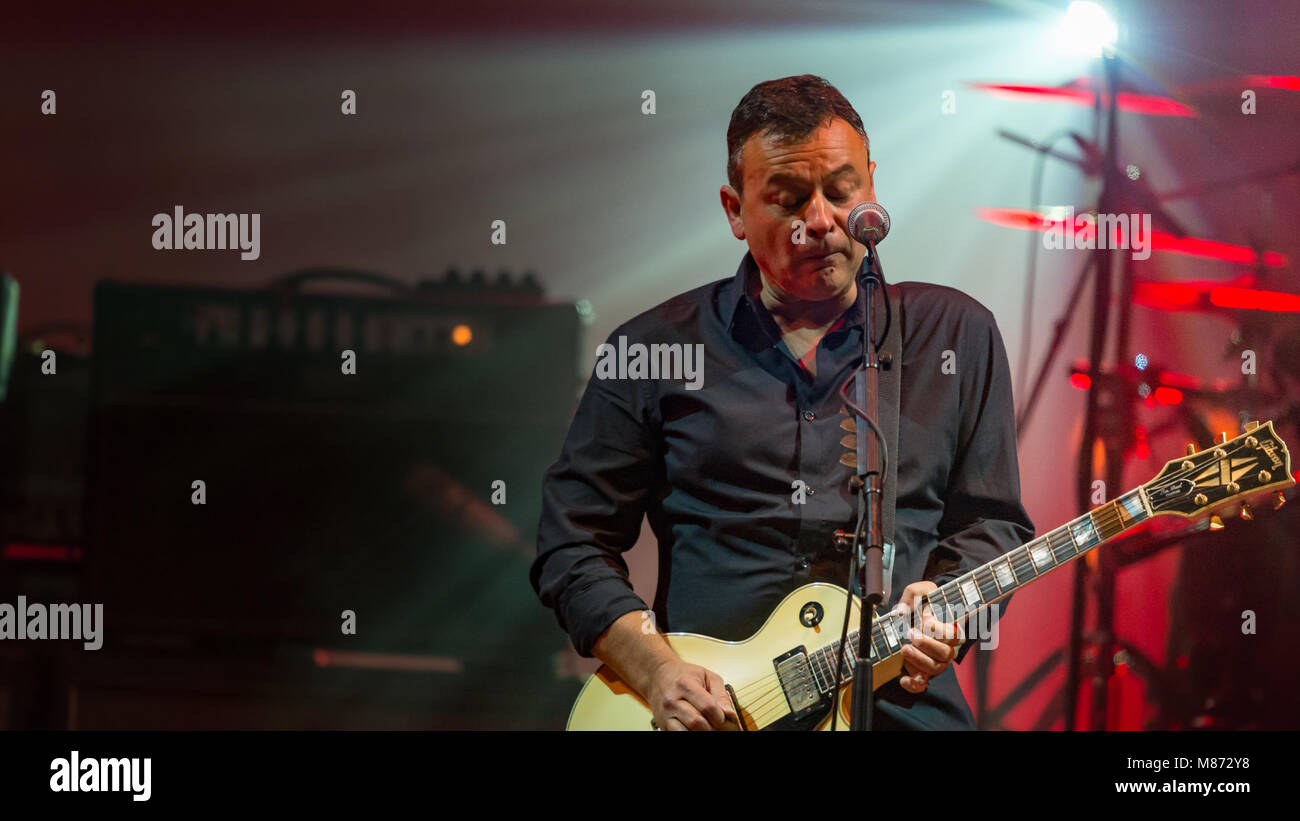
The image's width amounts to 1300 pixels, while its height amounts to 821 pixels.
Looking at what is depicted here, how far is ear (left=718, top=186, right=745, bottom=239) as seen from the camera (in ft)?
8.95

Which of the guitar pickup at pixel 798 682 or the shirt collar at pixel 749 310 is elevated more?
the shirt collar at pixel 749 310

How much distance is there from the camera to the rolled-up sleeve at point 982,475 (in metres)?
2.46

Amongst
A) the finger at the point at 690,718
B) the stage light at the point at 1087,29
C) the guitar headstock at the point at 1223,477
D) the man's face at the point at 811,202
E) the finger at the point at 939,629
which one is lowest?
the finger at the point at 690,718

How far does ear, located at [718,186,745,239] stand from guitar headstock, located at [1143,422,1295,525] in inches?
41.9

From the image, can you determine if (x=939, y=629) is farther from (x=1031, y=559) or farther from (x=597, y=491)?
(x=597, y=491)

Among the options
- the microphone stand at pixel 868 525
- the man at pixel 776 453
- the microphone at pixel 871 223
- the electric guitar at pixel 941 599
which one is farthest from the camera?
the man at pixel 776 453

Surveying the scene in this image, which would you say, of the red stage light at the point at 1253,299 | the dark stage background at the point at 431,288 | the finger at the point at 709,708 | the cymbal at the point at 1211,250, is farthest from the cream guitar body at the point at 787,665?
the red stage light at the point at 1253,299

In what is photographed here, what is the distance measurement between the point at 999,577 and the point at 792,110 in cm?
111

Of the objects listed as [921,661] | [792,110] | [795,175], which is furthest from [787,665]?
[792,110]

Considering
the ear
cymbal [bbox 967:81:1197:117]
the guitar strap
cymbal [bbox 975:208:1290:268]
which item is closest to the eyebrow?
the ear

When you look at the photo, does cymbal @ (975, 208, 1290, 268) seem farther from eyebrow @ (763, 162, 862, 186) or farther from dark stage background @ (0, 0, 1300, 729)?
eyebrow @ (763, 162, 862, 186)

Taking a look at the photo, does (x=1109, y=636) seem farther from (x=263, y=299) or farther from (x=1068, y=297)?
(x=263, y=299)

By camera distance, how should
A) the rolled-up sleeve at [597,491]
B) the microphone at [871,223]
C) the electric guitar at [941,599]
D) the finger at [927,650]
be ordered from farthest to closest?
the rolled-up sleeve at [597,491], the electric guitar at [941,599], the finger at [927,650], the microphone at [871,223]

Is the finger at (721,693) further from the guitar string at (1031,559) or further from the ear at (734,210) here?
the ear at (734,210)
